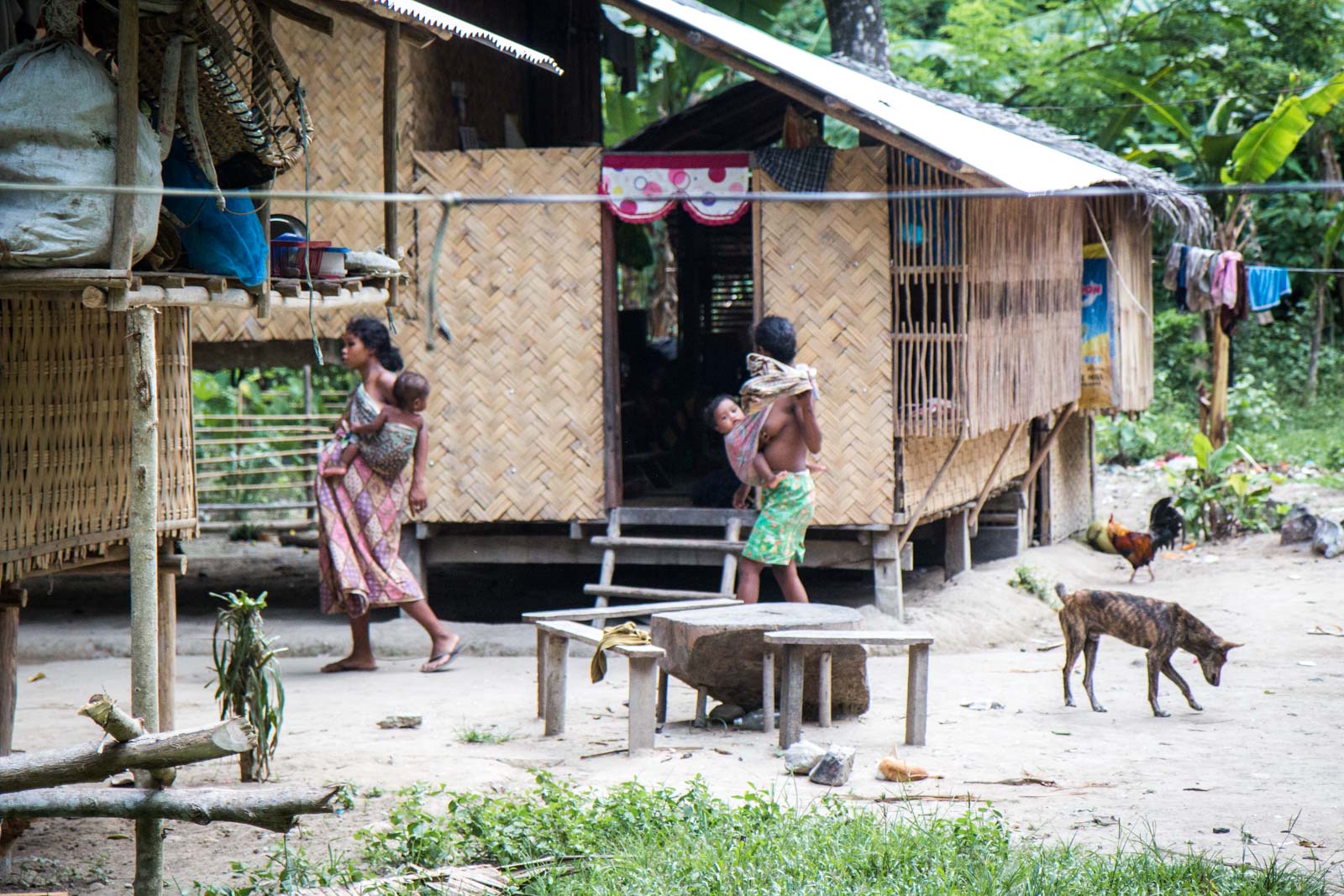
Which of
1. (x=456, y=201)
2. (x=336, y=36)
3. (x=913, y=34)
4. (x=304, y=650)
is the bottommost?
(x=304, y=650)

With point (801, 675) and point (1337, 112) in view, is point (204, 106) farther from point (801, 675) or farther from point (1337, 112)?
point (1337, 112)

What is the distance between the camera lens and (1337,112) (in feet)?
51.2

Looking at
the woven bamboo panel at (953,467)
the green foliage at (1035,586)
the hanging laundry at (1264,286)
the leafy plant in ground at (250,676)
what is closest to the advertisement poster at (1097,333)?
the woven bamboo panel at (953,467)

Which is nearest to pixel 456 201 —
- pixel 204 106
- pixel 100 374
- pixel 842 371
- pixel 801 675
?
pixel 204 106

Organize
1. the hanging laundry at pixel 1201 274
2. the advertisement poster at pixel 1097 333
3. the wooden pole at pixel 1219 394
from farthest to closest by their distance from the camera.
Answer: the wooden pole at pixel 1219 394
the hanging laundry at pixel 1201 274
the advertisement poster at pixel 1097 333

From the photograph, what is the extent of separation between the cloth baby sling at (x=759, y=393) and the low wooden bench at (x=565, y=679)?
58.6 inches

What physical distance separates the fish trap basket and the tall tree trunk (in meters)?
9.20

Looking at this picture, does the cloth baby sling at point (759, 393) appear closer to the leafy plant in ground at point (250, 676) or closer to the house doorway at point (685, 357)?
the house doorway at point (685, 357)

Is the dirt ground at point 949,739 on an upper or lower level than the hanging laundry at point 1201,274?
lower

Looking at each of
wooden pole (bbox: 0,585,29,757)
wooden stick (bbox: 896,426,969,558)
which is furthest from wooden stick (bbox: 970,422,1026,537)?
wooden pole (bbox: 0,585,29,757)

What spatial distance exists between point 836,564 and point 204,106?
541cm

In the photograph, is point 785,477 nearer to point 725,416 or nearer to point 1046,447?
point 725,416

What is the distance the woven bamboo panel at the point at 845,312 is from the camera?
846 centimetres

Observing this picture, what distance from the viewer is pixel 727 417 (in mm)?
7895
